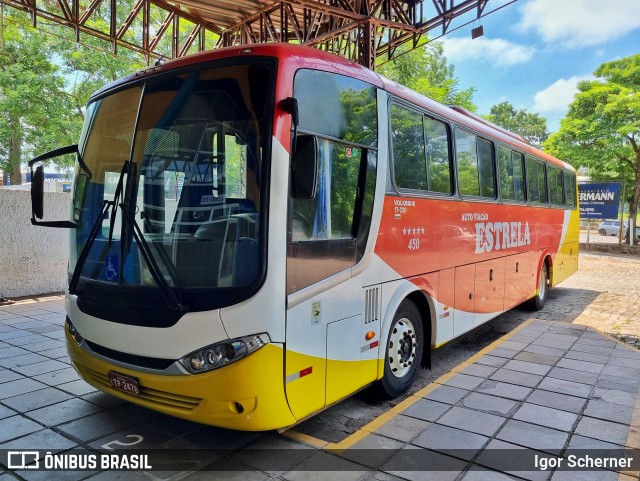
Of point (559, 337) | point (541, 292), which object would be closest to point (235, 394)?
point (559, 337)

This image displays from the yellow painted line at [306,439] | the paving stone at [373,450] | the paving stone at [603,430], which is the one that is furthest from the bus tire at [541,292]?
the yellow painted line at [306,439]

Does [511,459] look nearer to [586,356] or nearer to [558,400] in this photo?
[558,400]

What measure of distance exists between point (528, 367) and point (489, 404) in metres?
1.39

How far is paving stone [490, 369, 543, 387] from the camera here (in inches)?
192

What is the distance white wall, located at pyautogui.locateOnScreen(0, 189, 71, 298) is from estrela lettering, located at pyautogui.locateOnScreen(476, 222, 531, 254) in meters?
6.79

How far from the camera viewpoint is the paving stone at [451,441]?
342 cm

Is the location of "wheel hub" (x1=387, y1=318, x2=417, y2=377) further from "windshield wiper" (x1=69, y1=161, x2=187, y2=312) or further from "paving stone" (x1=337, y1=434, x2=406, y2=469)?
"windshield wiper" (x1=69, y1=161, x2=187, y2=312)

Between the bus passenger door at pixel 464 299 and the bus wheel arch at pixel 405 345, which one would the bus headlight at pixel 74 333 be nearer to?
the bus wheel arch at pixel 405 345

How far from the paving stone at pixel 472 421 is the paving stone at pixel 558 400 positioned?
25.1 inches

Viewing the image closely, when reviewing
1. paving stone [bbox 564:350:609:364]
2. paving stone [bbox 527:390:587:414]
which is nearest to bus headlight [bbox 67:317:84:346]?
paving stone [bbox 527:390:587:414]

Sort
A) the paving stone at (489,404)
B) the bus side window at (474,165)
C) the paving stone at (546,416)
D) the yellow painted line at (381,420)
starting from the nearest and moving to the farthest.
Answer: the yellow painted line at (381,420), the paving stone at (546,416), the paving stone at (489,404), the bus side window at (474,165)

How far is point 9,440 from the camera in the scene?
347cm

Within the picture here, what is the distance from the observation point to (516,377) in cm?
504

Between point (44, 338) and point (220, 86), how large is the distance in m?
4.86
